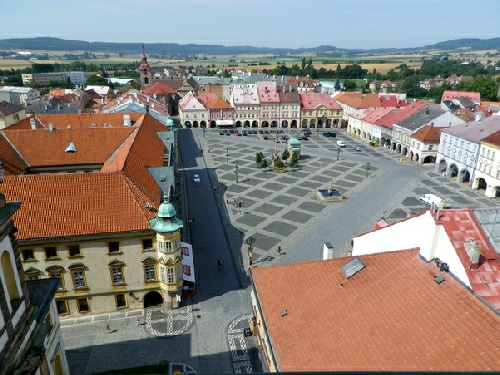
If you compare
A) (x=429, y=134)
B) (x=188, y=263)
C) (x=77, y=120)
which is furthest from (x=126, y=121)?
(x=429, y=134)

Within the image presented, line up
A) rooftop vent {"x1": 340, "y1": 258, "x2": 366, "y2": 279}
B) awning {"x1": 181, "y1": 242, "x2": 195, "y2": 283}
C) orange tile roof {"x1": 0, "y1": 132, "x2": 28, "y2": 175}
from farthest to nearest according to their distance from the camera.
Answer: orange tile roof {"x1": 0, "y1": 132, "x2": 28, "y2": 175}, awning {"x1": 181, "y1": 242, "x2": 195, "y2": 283}, rooftop vent {"x1": 340, "y1": 258, "x2": 366, "y2": 279}

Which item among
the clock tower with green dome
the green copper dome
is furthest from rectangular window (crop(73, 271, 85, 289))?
the green copper dome

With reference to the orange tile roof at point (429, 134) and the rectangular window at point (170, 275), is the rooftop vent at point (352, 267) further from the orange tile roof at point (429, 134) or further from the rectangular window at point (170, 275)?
the orange tile roof at point (429, 134)

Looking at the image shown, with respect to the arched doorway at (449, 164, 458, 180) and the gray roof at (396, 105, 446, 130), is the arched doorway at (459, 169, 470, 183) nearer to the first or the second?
the arched doorway at (449, 164, 458, 180)

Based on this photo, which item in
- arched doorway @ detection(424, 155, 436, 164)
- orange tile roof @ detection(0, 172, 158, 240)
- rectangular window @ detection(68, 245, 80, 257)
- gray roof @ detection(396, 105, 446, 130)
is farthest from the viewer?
gray roof @ detection(396, 105, 446, 130)

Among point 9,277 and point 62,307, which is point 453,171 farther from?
point 9,277

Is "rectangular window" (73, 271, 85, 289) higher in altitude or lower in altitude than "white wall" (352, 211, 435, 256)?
lower

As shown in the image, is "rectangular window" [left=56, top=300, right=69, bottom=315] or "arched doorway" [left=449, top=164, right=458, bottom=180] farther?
"arched doorway" [left=449, top=164, right=458, bottom=180]

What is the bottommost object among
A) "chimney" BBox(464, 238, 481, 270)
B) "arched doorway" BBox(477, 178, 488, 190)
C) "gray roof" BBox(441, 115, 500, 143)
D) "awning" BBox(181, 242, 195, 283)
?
"arched doorway" BBox(477, 178, 488, 190)
